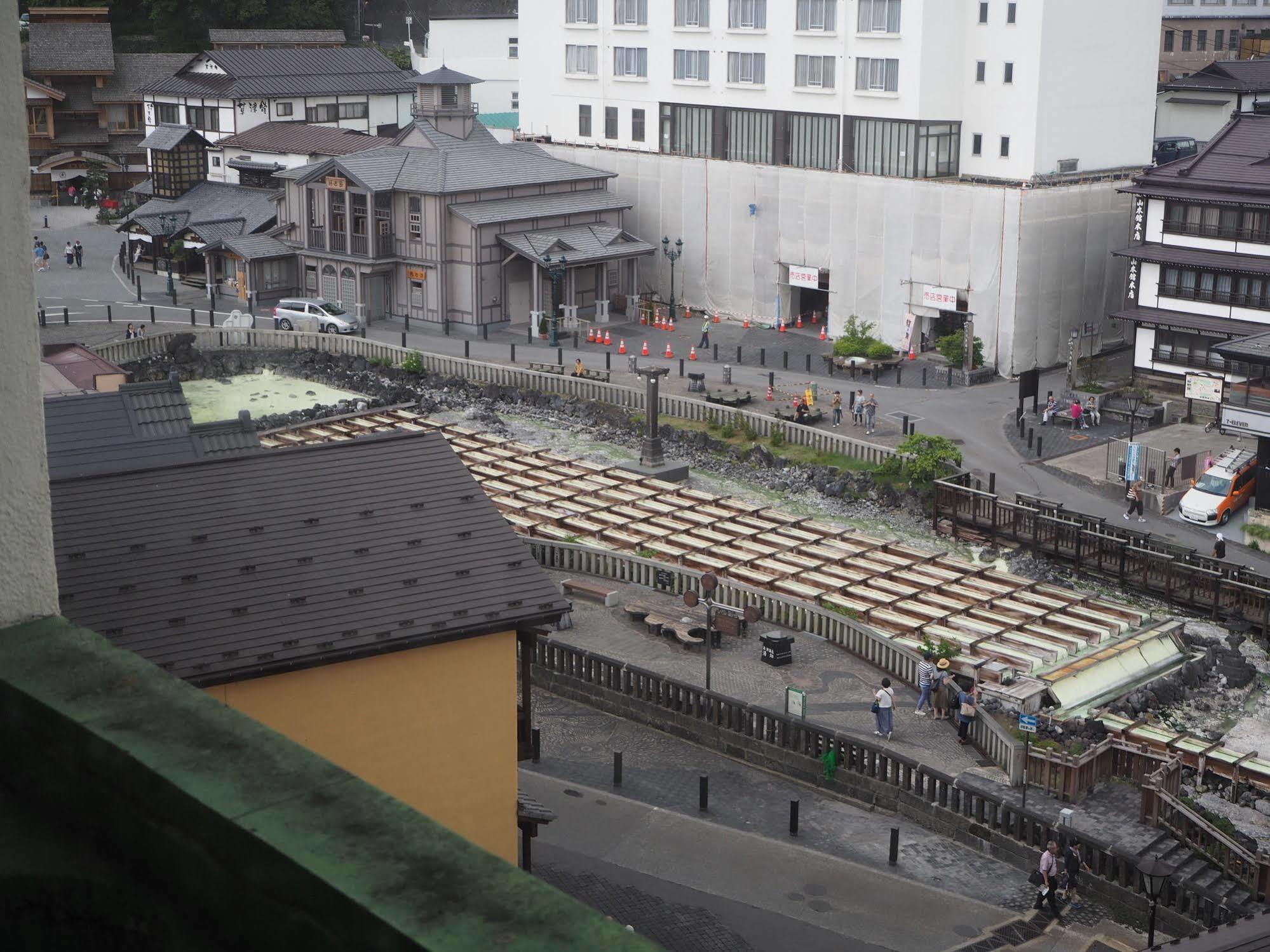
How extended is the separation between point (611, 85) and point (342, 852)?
85.1 meters

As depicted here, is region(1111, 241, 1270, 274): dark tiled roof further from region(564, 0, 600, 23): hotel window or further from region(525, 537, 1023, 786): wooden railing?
region(564, 0, 600, 23): hotel window

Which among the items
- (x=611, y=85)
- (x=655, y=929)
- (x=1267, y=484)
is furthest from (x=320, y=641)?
(x=611, y=85)

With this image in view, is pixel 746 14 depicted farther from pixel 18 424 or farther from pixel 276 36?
pixel 18 424

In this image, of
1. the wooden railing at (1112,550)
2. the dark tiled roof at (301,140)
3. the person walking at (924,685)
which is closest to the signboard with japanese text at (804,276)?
the dark tiled roof at (301,140)

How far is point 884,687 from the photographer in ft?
110

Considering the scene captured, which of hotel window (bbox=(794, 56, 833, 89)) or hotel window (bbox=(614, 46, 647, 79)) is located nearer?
hotel window (bbox=(794, 56, 833, 89))

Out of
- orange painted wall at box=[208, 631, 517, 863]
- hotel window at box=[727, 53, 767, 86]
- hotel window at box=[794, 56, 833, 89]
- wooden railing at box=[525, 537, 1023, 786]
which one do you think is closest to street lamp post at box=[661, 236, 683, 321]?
hotel window at box=[727, 53, 767, 86]

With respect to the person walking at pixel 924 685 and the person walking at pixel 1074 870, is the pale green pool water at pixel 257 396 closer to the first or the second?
the person walking at pixel 924 685

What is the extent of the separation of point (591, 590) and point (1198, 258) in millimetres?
31428

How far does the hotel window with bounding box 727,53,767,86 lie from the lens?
78.1 m

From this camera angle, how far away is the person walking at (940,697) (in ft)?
115

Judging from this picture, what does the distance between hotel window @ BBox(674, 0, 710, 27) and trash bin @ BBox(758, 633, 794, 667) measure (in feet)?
166

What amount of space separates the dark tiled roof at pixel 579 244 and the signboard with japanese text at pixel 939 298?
14543 mm

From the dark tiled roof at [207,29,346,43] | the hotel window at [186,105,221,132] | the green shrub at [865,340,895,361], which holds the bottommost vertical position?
the green shrub at [865,340,895,361]
